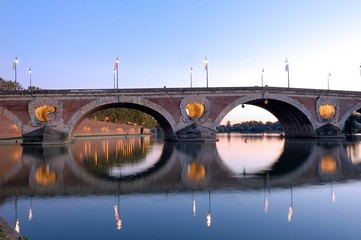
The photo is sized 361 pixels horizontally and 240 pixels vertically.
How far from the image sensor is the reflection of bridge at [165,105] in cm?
4722

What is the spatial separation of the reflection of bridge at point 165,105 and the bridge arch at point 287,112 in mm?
132

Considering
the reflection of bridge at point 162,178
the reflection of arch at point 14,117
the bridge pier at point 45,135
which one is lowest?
the reflection of bridge at point 162,178

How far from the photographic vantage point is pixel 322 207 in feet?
37.8

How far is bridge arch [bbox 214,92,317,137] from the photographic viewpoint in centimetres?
5072

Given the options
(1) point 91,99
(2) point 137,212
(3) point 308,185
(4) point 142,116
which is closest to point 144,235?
(2) point 137,212

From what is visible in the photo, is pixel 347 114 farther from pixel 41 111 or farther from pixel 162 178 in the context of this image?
pixel 162 178

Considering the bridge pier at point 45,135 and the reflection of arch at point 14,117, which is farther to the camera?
the reflection of arch at point 14,117

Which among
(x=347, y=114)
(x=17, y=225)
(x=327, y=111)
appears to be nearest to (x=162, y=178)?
(x=17, y=225)

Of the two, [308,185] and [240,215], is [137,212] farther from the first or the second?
[308,185]

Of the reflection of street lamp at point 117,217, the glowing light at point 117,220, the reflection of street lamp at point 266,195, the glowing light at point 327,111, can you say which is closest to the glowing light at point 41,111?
the reflection of street lamp at point 266,195

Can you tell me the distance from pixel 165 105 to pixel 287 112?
20336 millimetres

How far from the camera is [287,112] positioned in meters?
58.0

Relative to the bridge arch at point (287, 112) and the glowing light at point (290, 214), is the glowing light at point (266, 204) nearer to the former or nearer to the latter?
the glowing light at point (290, 214)

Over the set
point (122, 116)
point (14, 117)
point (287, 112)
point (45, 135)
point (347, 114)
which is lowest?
point (45, 135)
